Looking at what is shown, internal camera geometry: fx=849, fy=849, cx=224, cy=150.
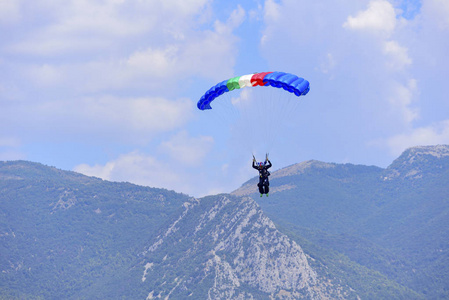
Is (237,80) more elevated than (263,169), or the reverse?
(237,80)

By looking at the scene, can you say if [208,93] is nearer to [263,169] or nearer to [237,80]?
[237,80]

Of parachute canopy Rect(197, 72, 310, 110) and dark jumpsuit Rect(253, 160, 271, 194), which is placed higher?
parachute canopy Rect(197, 72, 310, 110)

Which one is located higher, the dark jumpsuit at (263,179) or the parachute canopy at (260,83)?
the parachute canopy at (260,83)

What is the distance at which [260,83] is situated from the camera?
4845 inches

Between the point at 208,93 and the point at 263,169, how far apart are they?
16132 millimetres

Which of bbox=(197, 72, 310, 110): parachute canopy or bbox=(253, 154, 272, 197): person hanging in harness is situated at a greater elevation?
bbox=(197, 72, 310, 110): parachute canopy

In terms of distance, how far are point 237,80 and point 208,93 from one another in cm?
500

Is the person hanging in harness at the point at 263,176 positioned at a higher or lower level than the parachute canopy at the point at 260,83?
lower

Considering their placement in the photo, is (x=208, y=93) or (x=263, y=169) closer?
(x=263, y=169)

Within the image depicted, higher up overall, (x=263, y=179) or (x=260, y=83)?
(x=260, y=83)

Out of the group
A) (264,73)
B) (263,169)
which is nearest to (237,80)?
(264,73)

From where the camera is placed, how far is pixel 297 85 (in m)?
119

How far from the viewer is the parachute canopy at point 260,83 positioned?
393ft

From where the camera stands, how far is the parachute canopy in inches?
4717
